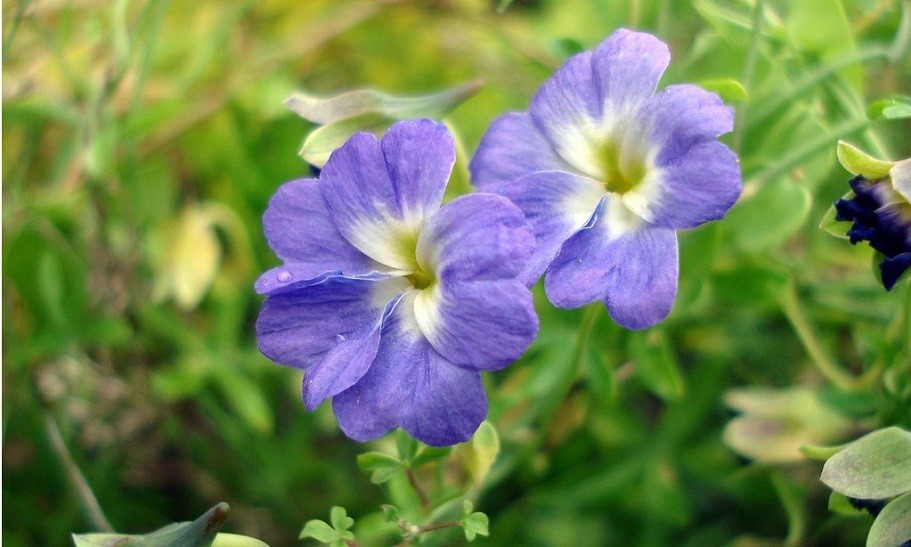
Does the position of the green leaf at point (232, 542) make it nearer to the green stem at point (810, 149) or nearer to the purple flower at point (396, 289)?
the purple flower at point (396, 289)

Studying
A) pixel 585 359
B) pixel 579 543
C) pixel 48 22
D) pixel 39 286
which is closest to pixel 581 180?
pixel 585 359

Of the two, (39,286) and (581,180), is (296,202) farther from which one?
(39,286)

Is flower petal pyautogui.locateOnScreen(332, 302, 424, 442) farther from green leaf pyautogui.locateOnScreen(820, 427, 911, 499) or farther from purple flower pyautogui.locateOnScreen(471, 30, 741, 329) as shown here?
green leaf pyautogui.locateOnScreen(820, 427, 911, 499)

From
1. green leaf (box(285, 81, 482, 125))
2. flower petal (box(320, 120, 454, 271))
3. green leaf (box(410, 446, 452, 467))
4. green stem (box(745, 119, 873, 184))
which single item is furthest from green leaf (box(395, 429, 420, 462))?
green stem (box(745, 119, 873, 184))

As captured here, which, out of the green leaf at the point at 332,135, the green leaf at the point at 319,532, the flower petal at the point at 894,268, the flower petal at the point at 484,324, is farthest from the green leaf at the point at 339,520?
the flower petal at the point at 894,268

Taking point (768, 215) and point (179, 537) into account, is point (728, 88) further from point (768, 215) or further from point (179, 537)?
point (179, 537)

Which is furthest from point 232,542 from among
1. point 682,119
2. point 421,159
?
point 682,119
